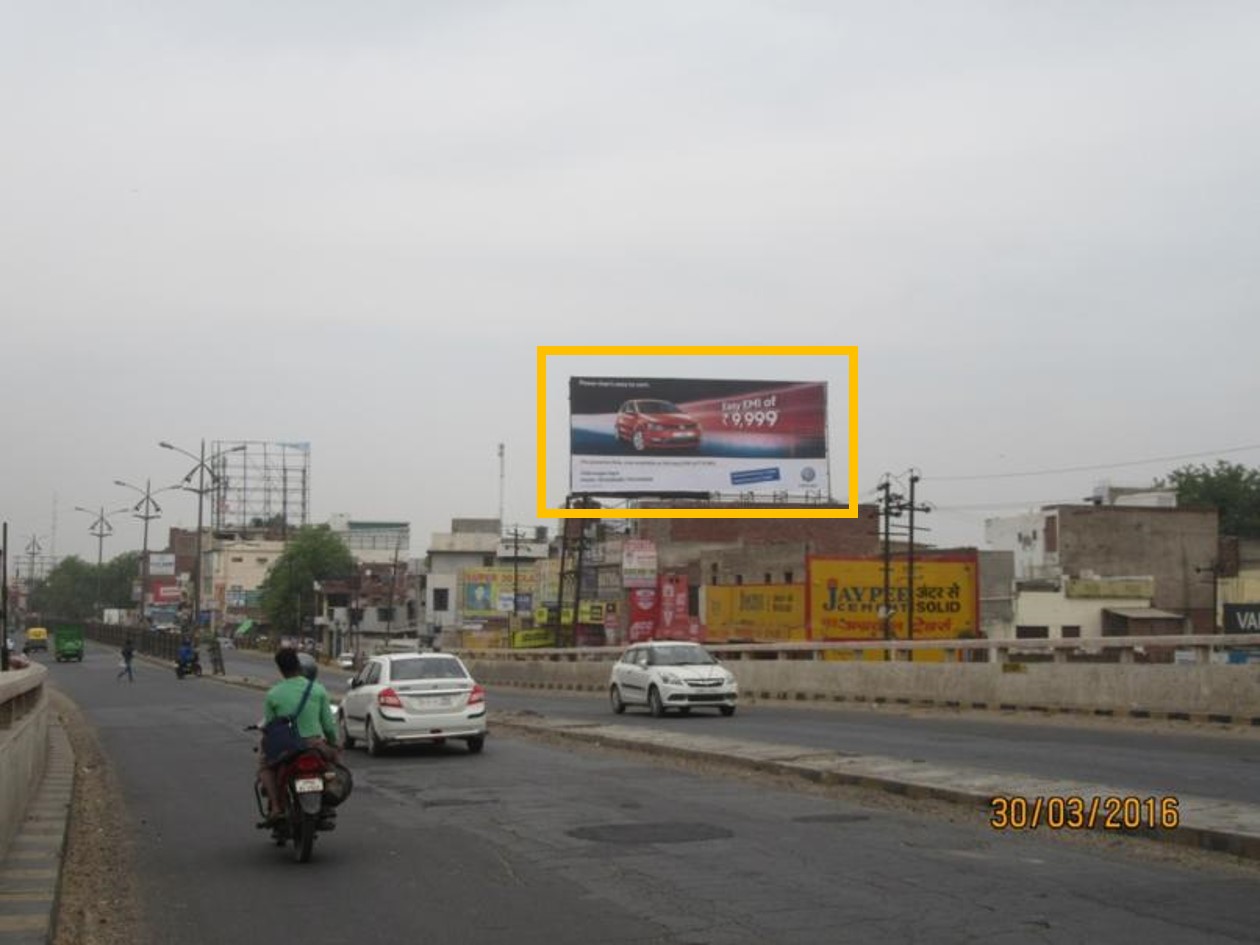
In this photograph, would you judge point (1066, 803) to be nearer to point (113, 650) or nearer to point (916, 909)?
point (916, 909)

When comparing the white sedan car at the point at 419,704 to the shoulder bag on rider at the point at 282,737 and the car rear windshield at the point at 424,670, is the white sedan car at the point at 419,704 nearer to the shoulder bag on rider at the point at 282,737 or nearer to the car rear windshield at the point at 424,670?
the car rear windshield at the point at 424,670

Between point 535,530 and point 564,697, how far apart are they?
84.2 meters

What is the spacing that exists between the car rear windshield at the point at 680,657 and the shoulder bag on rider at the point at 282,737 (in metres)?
19.5

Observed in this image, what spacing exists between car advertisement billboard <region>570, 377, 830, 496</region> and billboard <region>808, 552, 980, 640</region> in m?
3.73

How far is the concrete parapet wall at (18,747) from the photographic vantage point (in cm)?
1106

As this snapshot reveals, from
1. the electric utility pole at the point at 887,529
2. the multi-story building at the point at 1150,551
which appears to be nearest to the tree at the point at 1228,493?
the multi-story building at the point at 1150,551

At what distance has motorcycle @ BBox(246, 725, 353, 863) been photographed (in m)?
11.5

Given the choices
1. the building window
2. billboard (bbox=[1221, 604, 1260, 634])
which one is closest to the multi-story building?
the building window

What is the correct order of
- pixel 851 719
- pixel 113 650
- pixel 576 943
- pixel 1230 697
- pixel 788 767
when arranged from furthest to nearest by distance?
1. pixel 113 650
2. pixel 851 719
3. pixel 1230 697
4. pixel 788 767
5. pixel 576 943

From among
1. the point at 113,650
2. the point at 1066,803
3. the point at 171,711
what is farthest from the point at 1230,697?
the point at 113,650

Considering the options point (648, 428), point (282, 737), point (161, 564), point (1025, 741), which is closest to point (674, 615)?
point (648, 428)

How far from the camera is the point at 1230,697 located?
23906 mm

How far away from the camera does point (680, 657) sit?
3136 cm

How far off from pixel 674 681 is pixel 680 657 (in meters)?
1.09
